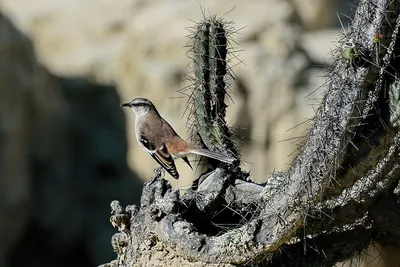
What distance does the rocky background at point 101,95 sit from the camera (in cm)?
1059

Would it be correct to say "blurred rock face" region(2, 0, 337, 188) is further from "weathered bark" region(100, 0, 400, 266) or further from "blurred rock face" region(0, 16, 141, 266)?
"weathered bark" region(100, 0, 400, 266)

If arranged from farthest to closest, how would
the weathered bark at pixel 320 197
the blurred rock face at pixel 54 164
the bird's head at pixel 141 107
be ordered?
1. the blurred rock face at pixel 54 164
2. the bird's head at pixel 141 107
3. the weathered bark at pixel 320 197

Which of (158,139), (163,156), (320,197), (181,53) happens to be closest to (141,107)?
(158,139)

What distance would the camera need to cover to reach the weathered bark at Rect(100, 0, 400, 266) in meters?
3.19

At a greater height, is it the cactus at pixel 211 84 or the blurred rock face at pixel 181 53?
the blurred rock face at pixel 181 53

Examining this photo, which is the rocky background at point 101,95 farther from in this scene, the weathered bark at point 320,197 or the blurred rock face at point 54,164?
the weathered bark at point 320,197

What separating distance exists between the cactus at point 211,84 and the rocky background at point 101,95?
17.3 ft

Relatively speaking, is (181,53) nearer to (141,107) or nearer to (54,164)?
(54,164)

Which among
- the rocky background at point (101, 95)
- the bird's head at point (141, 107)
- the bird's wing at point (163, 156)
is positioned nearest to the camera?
the bird's wing at point (163, 156)

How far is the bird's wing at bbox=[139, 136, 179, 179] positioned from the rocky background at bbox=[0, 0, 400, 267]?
4.44 m

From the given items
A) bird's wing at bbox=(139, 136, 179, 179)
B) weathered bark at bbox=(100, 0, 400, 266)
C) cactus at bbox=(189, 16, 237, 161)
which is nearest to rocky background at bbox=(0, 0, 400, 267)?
bird's wing at bbox=(139, 136, 179, 179)

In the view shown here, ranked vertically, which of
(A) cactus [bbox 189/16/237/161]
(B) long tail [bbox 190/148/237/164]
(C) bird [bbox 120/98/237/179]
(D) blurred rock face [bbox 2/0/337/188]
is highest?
(D) blurred rock face [bbox 2/0/337/188]

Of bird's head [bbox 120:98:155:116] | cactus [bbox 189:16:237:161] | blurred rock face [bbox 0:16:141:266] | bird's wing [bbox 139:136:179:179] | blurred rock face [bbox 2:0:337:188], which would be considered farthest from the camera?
blurred rock face [bbox 0:16:141:266]

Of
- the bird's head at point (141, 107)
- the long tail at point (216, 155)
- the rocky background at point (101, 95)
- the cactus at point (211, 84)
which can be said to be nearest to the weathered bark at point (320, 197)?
the long tail at point (216, 155)
